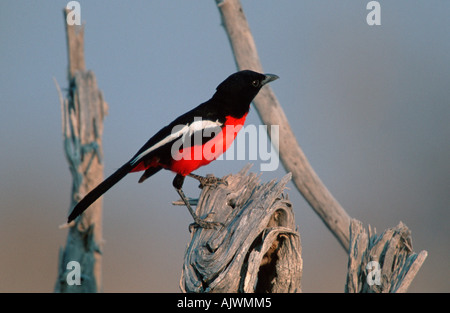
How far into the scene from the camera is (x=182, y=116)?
10.1 feet

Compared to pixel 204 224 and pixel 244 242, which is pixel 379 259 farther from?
pixel 204 224

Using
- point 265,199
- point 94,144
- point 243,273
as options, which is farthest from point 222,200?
point 94,144

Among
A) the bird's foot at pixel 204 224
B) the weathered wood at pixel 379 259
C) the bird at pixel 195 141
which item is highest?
the bird at pixel 195 141

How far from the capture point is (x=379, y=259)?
308 centimetres

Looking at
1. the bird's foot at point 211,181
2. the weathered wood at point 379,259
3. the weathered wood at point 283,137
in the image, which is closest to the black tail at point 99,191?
the bird's foot at point 211,181

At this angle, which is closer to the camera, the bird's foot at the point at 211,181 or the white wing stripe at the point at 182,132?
the white wing stripe at the point at 182,132

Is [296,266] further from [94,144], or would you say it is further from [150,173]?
[94,144]

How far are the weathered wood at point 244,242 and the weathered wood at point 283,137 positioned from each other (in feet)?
3.71

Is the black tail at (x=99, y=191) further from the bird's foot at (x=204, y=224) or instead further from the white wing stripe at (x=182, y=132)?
the bird's foot at (x=204, y=224)

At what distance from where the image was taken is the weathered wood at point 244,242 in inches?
99.0

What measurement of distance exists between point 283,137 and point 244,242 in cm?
177

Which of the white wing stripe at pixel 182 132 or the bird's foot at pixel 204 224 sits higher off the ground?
the white wing stripe at pixel 182 132

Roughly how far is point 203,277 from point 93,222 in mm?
2370
